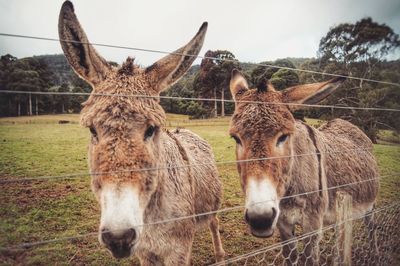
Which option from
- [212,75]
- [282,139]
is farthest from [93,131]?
[212,75]

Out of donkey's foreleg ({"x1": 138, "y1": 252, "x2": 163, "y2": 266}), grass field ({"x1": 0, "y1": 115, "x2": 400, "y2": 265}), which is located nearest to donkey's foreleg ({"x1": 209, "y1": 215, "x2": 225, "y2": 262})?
grass field ({"x1": 0, "y1": 115, "x2": 400, "y2": 265})

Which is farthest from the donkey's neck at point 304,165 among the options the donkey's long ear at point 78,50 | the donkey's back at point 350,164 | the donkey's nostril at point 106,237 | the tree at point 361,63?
the tree at point 361,63

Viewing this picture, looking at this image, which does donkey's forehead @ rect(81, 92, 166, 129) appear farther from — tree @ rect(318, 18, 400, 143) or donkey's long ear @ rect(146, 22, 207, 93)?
tree @ rect(318, 18, 400, 143)

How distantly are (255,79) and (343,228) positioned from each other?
4.97 meters

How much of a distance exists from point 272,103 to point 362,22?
1577 centimetres

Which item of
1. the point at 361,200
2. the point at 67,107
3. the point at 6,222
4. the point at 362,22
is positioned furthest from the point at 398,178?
the point at 6,222

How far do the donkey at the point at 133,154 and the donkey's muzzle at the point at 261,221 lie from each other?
0.60 meters

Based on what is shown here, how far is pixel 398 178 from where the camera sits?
30.0ft

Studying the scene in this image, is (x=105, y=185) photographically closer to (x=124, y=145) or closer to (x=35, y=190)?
(x=124, y=145)

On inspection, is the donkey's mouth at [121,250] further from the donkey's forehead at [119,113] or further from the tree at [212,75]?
the tree at [212,75]

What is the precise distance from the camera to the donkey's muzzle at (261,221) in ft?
7.43

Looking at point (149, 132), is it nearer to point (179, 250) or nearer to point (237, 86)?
point (179, 250)

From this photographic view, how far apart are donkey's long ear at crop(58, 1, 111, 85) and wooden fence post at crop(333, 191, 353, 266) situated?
2968 millimetres

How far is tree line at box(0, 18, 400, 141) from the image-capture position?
5.23 metres
